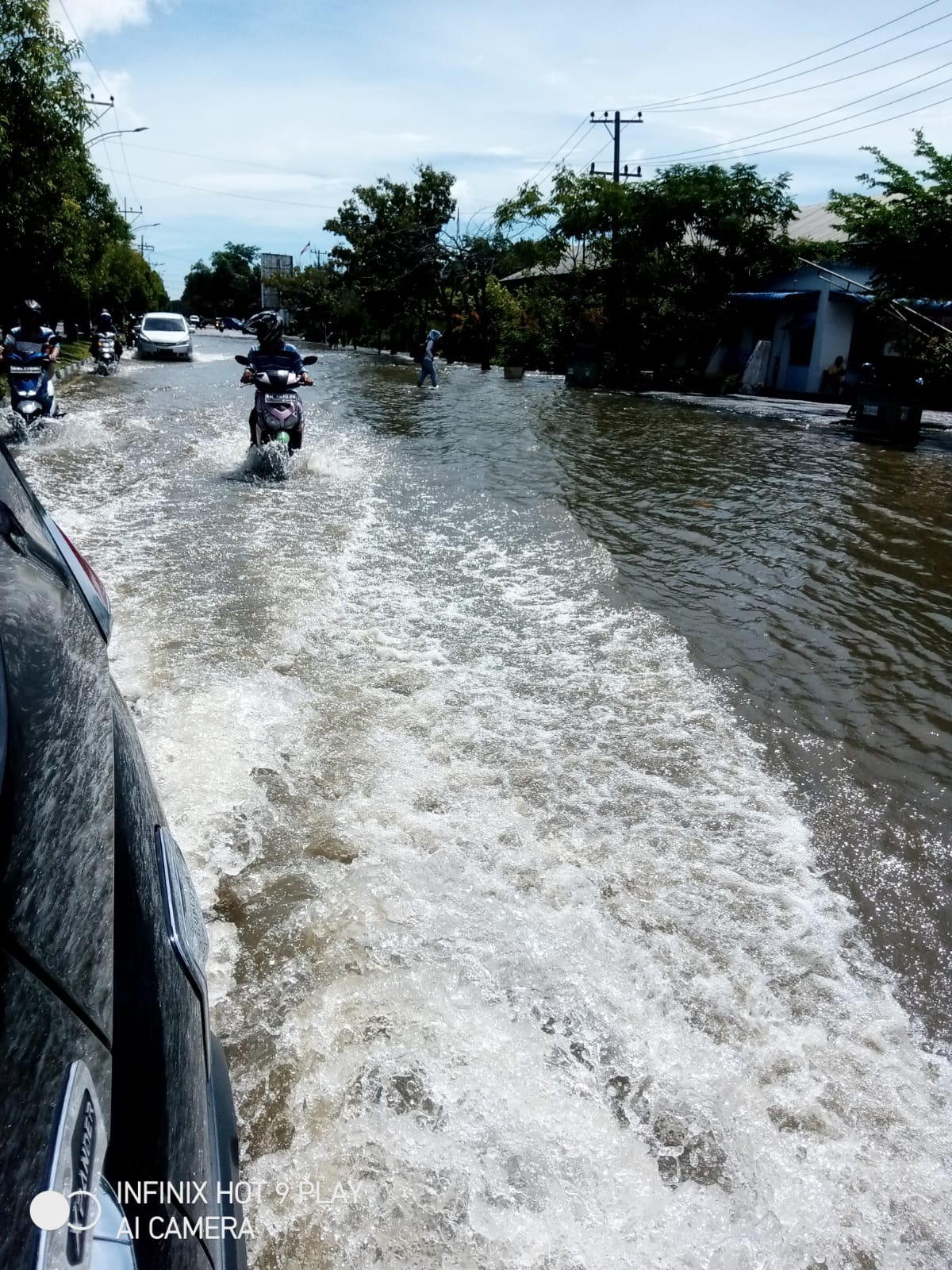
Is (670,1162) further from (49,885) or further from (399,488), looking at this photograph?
(399,488)

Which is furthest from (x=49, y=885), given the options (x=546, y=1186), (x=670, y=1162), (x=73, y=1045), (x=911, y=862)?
(x=911, y=862)

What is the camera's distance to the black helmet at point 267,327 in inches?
375

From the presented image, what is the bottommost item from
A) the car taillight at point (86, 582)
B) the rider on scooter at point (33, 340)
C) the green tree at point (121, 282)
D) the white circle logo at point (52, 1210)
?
the white circle logo at point (52, 1210)

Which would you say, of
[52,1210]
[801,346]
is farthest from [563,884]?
[801,346]

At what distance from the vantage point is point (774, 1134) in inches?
82.4

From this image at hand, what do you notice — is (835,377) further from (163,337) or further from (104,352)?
(163,337)

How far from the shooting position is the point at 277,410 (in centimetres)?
980

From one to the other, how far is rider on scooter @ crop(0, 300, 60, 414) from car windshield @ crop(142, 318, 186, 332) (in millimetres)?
19128

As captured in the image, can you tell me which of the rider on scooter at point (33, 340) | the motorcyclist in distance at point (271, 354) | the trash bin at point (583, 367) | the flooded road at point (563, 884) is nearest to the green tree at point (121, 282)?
the trash bin at point (583, 367)

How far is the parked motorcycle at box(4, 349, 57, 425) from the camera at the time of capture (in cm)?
1111

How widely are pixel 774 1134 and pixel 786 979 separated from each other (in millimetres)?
567

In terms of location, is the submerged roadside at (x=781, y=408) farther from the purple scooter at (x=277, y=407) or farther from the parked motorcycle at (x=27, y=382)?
the parked motorcycle at (x=27, y=382)

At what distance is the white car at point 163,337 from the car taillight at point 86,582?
29730 millimetres

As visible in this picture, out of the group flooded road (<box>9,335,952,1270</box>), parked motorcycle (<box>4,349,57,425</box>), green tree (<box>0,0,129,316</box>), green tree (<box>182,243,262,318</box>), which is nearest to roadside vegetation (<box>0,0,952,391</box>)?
green tree (<box>0,0,129,316</box>)
